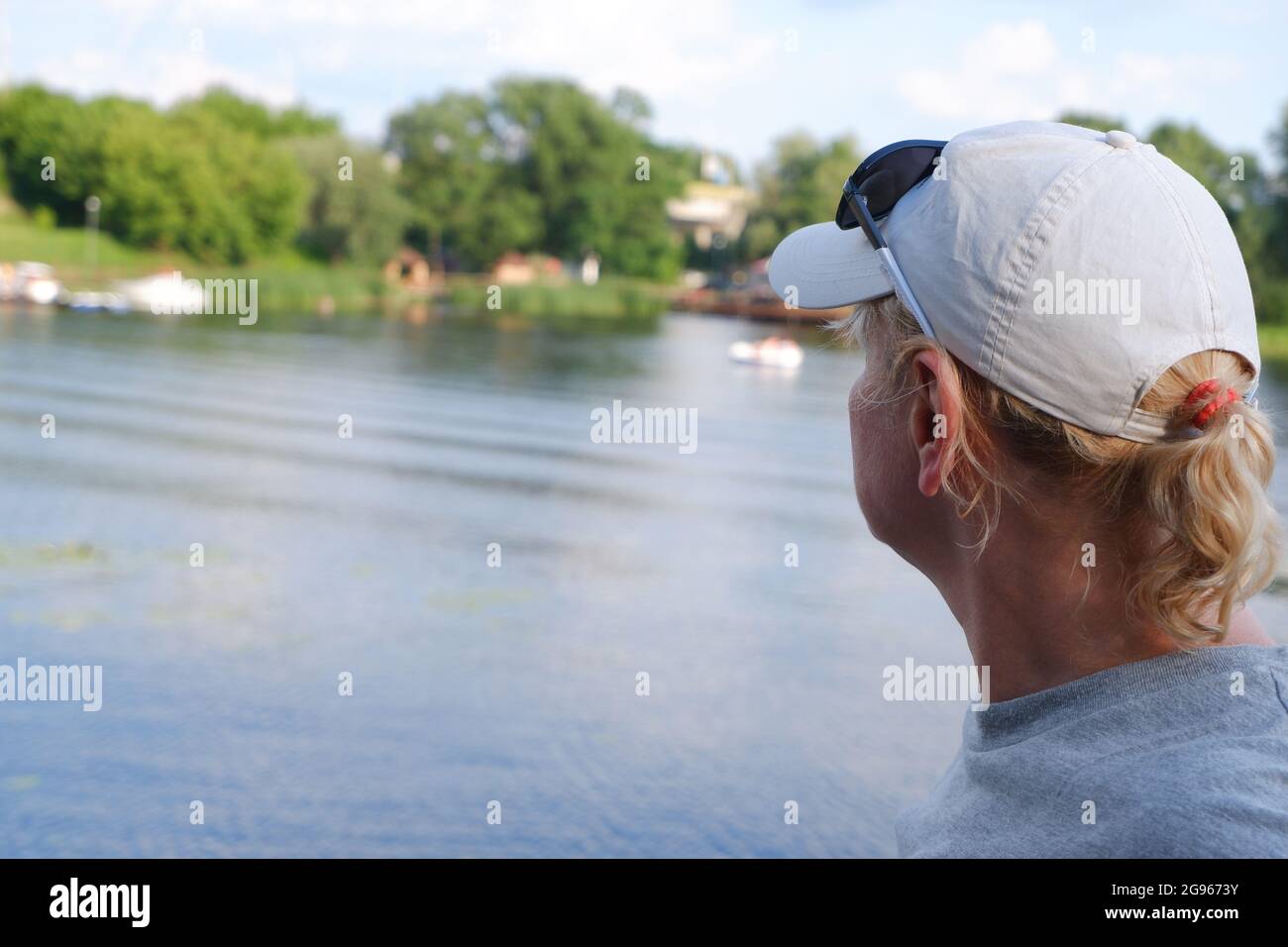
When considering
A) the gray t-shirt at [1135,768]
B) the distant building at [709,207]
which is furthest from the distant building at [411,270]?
the gray t-shirt at [1135,768]

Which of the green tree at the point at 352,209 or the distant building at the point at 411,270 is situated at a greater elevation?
the green tree at the point at 352,209

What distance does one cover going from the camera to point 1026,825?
1310 mm

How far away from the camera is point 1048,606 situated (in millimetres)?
1430

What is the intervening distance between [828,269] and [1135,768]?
693mm

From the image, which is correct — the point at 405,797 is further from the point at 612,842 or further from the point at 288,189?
the point at 288,189

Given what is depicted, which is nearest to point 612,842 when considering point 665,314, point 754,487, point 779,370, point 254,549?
point 254,549

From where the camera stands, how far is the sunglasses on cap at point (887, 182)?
1480mm

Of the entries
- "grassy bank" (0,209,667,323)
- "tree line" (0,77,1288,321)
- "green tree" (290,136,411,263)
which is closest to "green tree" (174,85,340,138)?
"tree line" (0,77,1288,321)

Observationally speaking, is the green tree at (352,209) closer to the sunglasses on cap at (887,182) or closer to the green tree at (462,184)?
the green tree at (462,184)

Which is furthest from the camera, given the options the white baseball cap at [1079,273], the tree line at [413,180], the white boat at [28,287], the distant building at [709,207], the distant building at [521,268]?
the distant building at [709,207]
